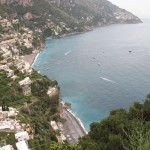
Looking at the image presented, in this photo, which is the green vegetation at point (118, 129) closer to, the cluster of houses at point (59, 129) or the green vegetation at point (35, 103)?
the green vegetation at point (35, 103)

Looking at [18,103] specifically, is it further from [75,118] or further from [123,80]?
[123,80]

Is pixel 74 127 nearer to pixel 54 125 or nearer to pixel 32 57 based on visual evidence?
pixel 54 125

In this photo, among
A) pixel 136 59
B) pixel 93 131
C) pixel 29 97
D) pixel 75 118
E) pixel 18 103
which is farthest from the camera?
pixel 136 59

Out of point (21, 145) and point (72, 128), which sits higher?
point (21, 145)

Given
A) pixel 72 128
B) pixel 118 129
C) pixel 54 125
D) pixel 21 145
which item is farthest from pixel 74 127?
pixel 21 145

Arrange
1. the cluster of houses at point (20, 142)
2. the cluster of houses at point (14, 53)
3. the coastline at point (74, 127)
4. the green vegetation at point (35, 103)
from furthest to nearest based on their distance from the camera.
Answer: the cluster of houses at point (14, 53)
the coastline at point (74, 127)
the green vegetation at point (35, 103)
the cluster of houses at point (20, 142)

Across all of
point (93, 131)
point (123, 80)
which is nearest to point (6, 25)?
point (123, 80)

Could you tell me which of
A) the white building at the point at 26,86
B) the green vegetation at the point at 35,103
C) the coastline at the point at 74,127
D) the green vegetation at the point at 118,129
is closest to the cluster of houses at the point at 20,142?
the green vegetation at the point at 35,103

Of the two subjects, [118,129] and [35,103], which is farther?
[35,103]

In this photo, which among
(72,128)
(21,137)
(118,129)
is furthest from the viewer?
(72,128)
